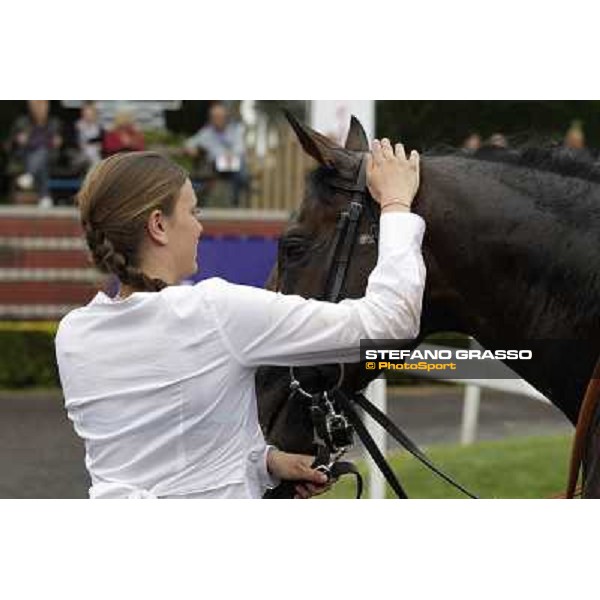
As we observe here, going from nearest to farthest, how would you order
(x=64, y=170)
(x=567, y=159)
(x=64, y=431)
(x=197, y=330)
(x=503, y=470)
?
(x=197, y=330), (x=567, y=159), (x=503, y=470), (x=64, y=431), (x=64, y=170)

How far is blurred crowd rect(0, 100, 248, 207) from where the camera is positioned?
449 inches

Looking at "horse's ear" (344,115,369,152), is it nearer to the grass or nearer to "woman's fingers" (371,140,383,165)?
"woman's fingers" (371,140,383,165)

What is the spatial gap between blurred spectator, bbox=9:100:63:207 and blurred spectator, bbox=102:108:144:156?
0.61m

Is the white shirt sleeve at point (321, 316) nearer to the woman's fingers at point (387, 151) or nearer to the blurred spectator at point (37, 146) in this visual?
the woman's fingers at point (387, 151)

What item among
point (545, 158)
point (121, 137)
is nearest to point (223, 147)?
point (121, 137)

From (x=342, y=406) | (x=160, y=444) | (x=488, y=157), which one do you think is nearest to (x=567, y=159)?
(x=488, y=157)

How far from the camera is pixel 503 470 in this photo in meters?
6.69

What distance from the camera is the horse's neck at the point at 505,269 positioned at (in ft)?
9.20

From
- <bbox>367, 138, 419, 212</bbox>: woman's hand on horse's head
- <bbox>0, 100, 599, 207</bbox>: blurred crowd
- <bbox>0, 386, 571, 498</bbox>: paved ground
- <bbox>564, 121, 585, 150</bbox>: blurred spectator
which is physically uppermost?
<bbox>367, 138, 419, 212</bbox>: woman's hand on horse's head

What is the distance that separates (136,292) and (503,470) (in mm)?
4717

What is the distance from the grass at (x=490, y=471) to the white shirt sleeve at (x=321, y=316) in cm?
345

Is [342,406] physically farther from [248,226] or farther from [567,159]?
[248,226]

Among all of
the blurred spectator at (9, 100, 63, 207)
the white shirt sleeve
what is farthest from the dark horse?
the blurred spectator at (9, 100, 63, 207)

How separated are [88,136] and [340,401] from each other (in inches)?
357
